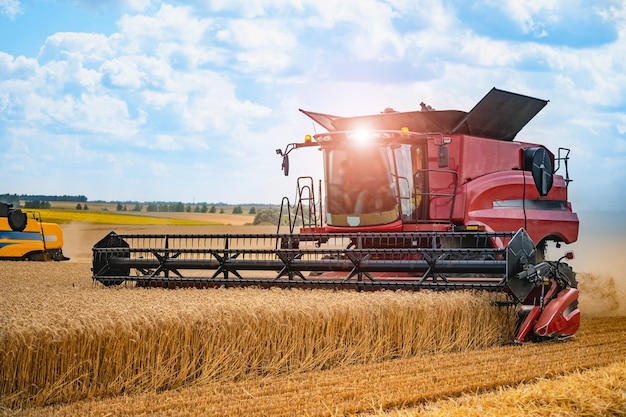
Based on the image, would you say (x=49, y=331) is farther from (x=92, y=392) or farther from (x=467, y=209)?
(x=467, y=209)

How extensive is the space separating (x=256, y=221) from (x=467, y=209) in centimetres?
2309

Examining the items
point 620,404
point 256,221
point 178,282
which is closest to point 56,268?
point 178,282

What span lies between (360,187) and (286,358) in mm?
3482

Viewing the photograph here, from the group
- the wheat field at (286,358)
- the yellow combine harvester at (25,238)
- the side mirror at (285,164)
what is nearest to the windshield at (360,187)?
the side mirror at (285,164)

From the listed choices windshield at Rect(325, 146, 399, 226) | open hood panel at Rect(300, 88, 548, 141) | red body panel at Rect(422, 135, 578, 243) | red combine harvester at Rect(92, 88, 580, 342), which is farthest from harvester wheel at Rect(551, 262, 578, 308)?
open hood panel at Rect(300, 88, 548, 141)

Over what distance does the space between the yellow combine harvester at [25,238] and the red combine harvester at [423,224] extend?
786cm

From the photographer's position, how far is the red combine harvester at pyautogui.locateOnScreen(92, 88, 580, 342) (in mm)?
7215

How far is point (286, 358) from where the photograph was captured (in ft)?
18.9

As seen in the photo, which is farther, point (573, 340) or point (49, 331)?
point (573, 340)

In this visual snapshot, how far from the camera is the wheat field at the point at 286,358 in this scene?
4637 millimetres

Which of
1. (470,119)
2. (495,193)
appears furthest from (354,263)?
(470,119)

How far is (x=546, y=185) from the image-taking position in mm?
9219

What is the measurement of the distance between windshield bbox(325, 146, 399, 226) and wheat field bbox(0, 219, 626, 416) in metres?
1.77

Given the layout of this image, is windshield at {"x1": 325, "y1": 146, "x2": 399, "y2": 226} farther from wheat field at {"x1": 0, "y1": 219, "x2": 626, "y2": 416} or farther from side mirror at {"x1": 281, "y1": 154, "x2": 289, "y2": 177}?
wheat field at {"x1": 0, "y1": 219, "x2": 626, "y2": 416}
